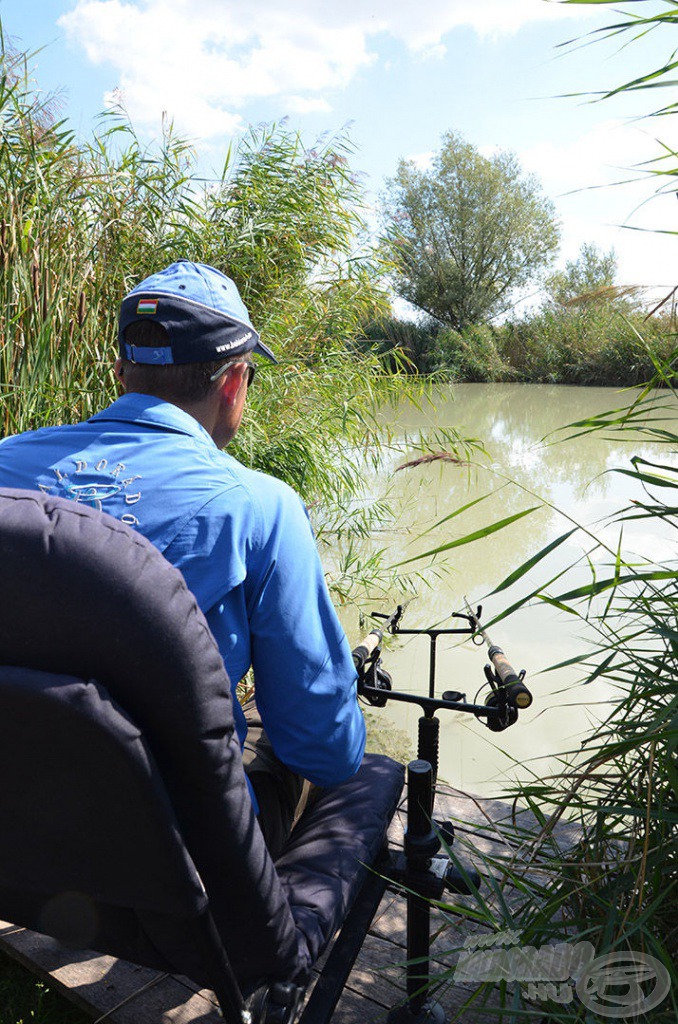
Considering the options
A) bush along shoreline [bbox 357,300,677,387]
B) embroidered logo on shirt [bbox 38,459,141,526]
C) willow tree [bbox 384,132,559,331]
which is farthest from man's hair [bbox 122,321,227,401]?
willow tree [bbox 384,132,559,331]

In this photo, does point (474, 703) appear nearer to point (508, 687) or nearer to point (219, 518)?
point (508, 687)

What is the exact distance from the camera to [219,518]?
103cm

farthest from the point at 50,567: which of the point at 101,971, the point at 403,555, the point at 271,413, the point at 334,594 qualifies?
the point at 403,555

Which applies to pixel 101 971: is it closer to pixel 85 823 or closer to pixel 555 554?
pixel 85 823

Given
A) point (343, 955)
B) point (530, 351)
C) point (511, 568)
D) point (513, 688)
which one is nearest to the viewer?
point (343, 955)

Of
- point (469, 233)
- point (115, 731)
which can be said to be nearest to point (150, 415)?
point (115, 731)

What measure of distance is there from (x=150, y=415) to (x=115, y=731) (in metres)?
0.57

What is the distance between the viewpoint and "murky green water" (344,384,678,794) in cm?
325

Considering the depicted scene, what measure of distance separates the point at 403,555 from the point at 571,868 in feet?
14.6

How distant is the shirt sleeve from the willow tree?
2484cm

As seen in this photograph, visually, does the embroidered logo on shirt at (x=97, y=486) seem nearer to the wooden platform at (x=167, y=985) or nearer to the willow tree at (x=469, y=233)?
the wooden platform at (x=167, y=985)

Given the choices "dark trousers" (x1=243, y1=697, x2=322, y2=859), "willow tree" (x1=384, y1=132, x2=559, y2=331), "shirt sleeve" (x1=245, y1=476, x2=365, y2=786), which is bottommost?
"dark trousers" (x1=243, y1=697, x2=322, y2=859)

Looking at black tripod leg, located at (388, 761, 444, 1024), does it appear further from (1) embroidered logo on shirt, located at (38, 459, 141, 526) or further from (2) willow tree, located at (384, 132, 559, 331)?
(2) willow tree, located at (384, 132, 559, 331)

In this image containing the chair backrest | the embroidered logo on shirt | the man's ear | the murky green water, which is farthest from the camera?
the murky green water
